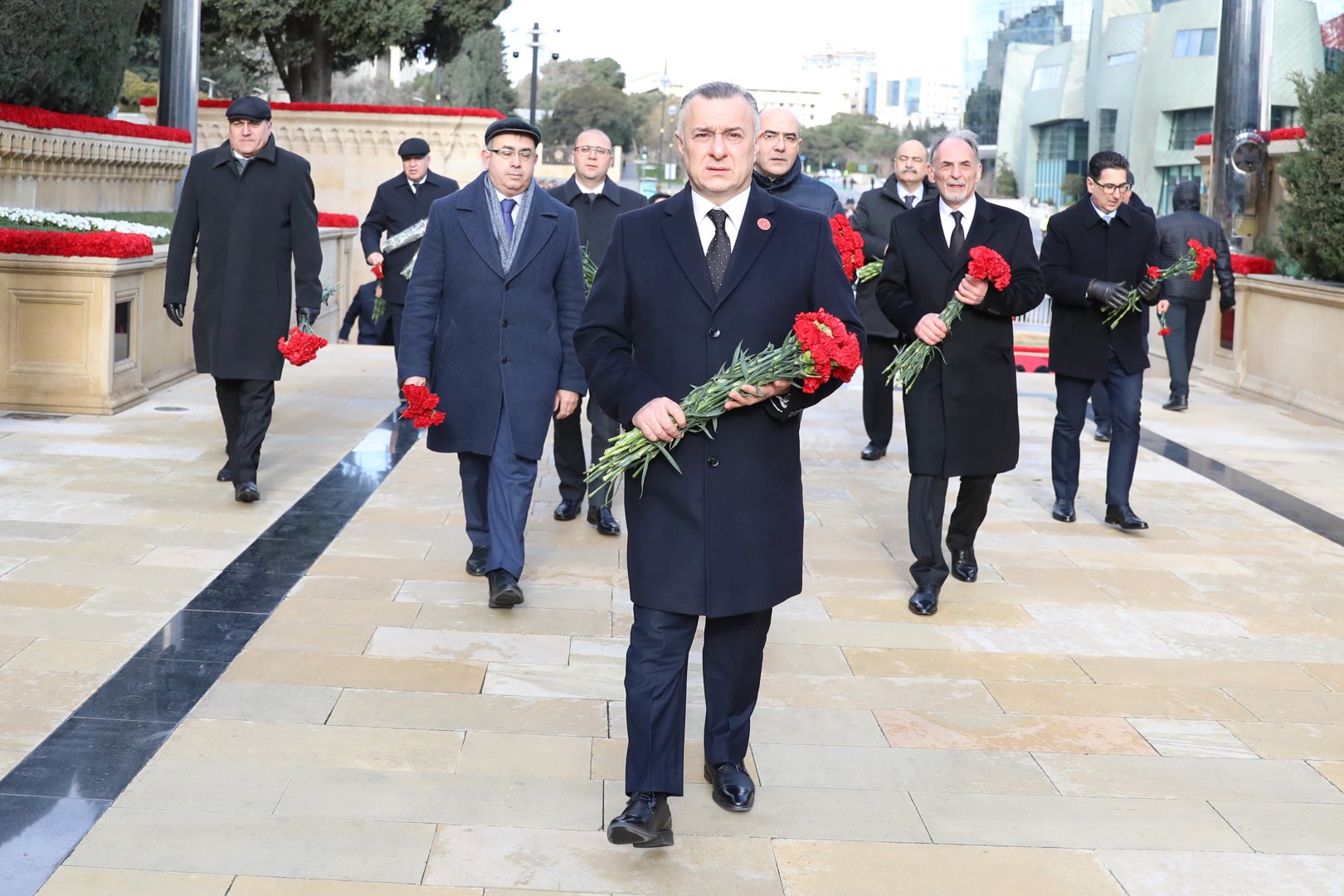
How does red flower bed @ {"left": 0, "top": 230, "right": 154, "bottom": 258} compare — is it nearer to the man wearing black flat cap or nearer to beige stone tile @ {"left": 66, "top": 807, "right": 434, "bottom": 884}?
the man wearing black flat cap

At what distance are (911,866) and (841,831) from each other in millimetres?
266

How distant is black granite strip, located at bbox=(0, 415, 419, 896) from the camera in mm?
3816

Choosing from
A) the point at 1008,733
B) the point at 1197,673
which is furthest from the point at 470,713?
the point at 1197,673

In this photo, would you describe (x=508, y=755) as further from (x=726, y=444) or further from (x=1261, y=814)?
(x=1261, y=814)

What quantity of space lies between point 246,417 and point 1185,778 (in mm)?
5120

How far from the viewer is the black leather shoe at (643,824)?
3863 millimetres

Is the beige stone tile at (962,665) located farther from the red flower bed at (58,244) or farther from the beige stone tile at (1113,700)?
the red flower bed at (58,244)

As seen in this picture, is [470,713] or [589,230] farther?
[589,230]

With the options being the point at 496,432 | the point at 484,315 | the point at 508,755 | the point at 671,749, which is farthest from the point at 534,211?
the point at 671,749

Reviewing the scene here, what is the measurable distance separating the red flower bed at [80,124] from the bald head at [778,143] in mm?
10117

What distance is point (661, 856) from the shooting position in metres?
3.88

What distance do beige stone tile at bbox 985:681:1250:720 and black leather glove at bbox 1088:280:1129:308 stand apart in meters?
2.73

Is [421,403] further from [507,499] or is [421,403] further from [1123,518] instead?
[1123,518]

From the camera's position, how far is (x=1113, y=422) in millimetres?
8086
